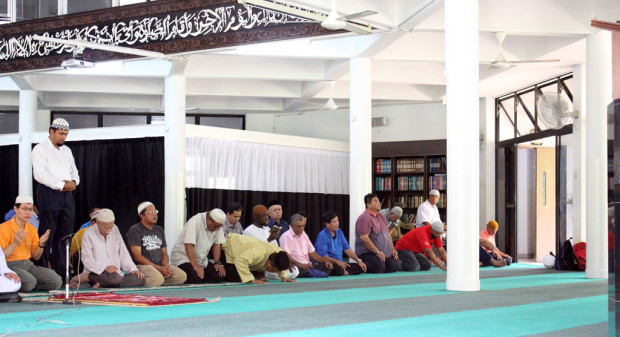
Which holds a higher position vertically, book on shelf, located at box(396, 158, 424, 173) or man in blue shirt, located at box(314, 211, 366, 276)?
book on shelf, located at box(396, 158, 424, 173)

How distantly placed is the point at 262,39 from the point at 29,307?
485cm

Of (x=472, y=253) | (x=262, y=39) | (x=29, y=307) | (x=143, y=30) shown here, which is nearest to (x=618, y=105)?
(x=472, y=253)

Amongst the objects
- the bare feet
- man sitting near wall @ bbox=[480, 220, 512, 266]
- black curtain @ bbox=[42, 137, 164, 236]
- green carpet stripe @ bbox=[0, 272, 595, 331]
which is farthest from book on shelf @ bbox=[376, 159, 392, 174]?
green carpet stripe @ bbox=[0, 272, 595, 331]

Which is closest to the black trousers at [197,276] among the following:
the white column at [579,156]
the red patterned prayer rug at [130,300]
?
the red patterned prayer rug at [130,300]

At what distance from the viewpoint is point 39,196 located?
727cm

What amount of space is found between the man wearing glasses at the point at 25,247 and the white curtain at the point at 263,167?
5.37 metres

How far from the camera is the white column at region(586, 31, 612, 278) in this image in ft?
29.7

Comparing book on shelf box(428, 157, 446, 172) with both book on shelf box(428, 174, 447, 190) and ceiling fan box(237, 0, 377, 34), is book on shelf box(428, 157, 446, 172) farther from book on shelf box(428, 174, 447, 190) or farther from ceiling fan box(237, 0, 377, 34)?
ceiling fan box(237, 0, 377, 34)

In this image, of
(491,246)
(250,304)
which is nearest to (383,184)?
(491,246)

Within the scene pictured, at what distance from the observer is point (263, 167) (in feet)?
44.9

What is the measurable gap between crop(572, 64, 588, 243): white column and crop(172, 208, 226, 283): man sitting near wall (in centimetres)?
557

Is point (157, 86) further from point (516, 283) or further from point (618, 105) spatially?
point (618, 105)

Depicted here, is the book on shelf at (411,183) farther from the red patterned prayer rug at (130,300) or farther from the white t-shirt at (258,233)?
the red patterned prayer rug at (130,300)

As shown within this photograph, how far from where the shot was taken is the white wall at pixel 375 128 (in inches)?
587
